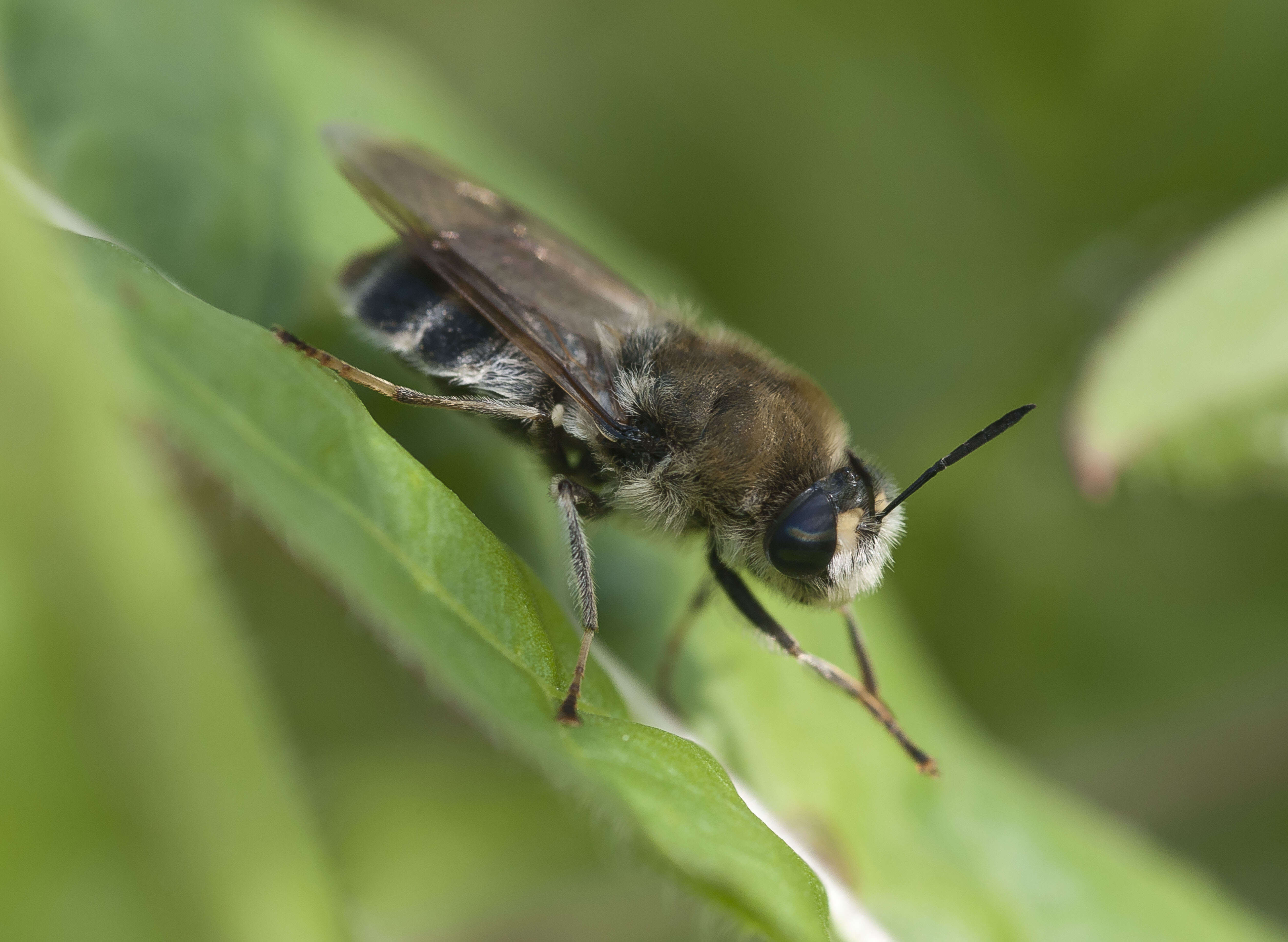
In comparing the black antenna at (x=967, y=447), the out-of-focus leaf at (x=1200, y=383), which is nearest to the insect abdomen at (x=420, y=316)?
the black antenna at (x=967, y=447)

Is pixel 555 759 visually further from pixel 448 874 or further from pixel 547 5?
pixel 547 5

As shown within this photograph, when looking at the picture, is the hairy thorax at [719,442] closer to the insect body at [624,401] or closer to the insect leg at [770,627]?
the insect body at [624,401]

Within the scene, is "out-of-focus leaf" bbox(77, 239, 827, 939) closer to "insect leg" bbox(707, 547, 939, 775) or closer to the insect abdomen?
"insect leg" bbox(707, 547, 939, 775)

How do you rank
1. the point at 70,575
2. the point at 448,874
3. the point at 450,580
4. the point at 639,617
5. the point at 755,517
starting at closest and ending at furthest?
Answer: the point at 70,575, the point at 450,580, the point at 755,517, the point at 639,617, the point at 448,874

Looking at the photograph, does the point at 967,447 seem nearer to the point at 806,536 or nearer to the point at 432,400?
the point at 806,536

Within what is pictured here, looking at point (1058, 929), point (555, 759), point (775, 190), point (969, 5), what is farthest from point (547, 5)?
point (555, 759)
